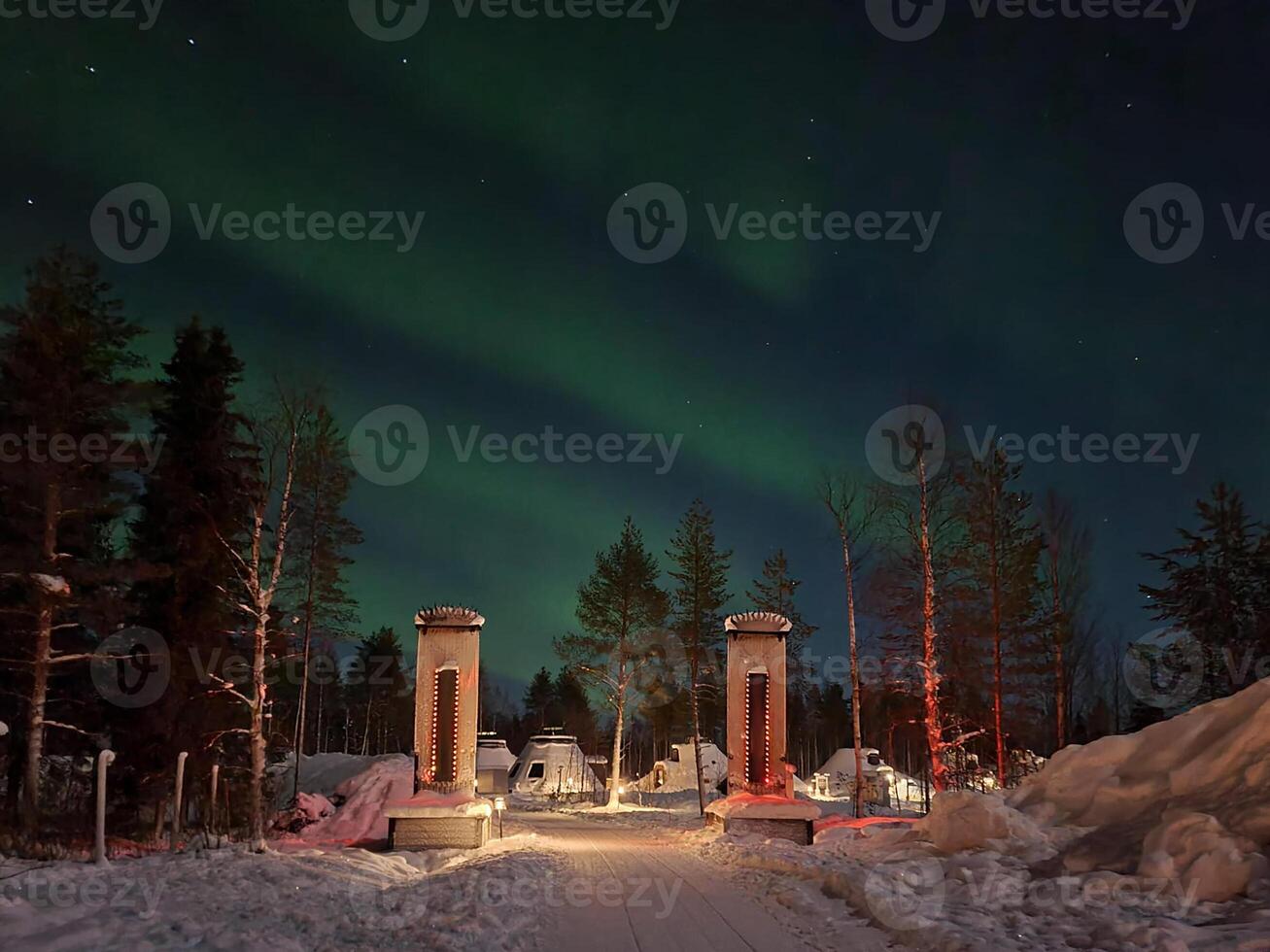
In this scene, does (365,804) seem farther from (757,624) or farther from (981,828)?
(981,828)

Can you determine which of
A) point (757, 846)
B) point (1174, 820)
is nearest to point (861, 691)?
point (757, 846)

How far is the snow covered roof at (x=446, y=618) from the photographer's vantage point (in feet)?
68.2

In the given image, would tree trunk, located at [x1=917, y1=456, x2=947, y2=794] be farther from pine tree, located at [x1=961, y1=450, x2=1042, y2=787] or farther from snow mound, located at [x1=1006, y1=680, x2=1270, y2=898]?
snow mound, located at [x1=1006, y1=680, x2=1270, y2=898]

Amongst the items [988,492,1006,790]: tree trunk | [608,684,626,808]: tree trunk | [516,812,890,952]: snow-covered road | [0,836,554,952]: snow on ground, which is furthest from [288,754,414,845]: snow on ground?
[988,492,1006,790]: tree trunk

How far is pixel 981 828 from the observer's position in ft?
40.4

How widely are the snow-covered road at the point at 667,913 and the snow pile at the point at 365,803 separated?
872 cm

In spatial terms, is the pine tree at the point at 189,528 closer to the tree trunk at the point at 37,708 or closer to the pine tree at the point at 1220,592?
the tree trunk at the point at 37,708

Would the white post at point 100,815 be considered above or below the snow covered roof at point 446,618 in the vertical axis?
below

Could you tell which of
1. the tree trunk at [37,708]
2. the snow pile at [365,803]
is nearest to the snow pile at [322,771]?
the snow pile at [365,803]

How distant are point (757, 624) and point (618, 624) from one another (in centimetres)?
1813

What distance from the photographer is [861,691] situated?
1019 inches

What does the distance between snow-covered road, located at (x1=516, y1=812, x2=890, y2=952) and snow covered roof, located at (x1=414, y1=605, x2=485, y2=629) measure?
6.13 m

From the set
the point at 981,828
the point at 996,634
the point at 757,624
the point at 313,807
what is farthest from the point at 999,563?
the point at 313,807

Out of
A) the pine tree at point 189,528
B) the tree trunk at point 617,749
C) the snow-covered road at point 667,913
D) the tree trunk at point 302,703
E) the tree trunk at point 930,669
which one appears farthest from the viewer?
the tree trunk at point 617,749
